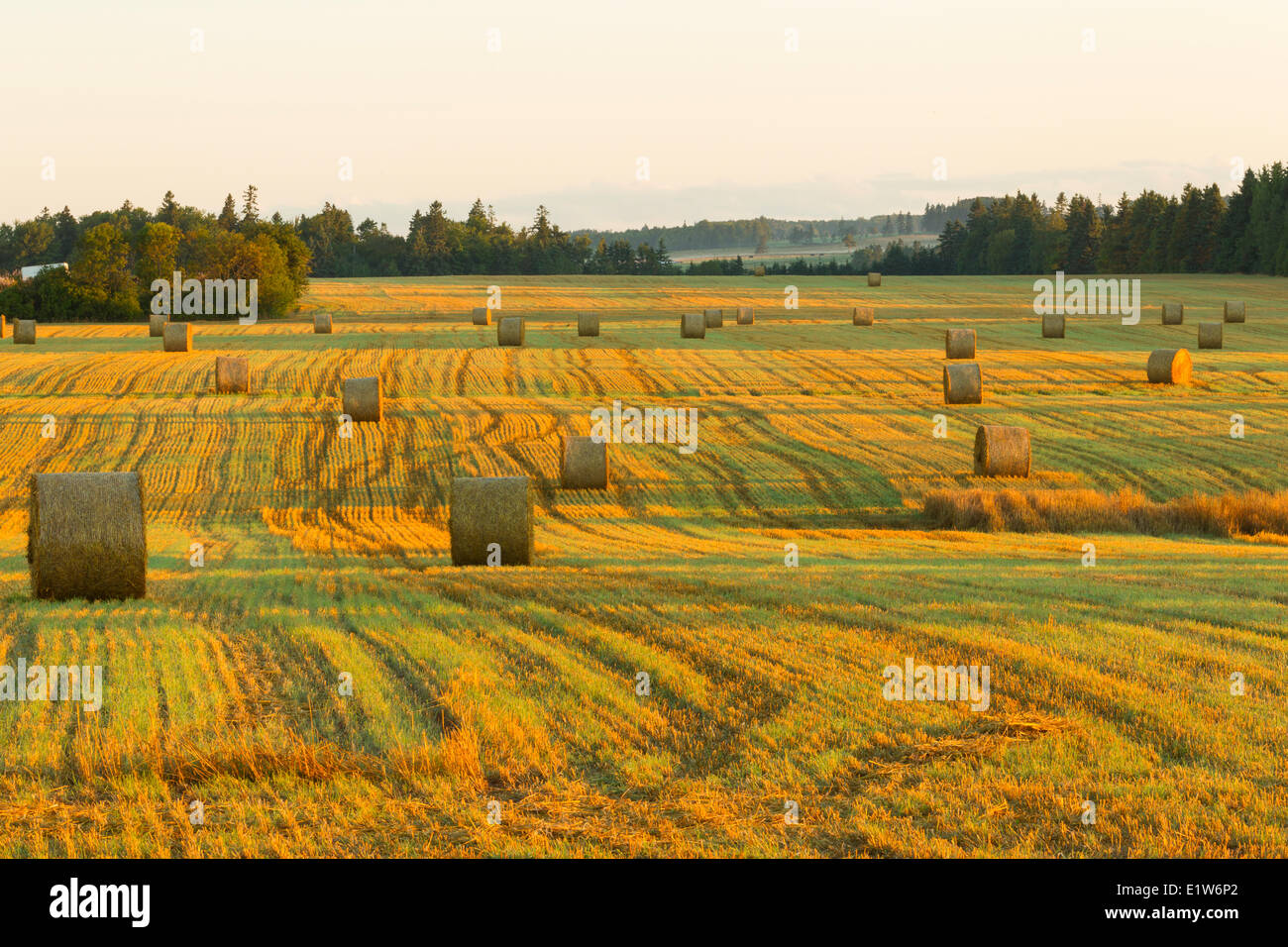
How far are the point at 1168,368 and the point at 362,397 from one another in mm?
22865

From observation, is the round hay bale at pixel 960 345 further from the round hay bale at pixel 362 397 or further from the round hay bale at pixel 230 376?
the round hay bale at pixel 230 376

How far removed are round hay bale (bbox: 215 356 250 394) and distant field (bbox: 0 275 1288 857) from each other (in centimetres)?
715

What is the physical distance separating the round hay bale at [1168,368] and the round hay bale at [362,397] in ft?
73.0

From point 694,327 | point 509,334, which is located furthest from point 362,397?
point 694,327

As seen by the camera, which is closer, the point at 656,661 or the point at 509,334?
the point at 656,661

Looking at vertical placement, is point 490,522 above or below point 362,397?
below

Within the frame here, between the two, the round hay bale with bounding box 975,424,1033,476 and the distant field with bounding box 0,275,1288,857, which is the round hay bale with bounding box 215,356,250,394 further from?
the round hay bale with bounding box 975,424,1033,476

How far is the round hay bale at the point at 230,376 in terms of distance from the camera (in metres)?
39.4

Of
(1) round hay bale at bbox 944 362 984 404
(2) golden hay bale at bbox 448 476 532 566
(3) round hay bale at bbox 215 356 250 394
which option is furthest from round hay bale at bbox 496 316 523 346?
(2) golden hay bale at bbox 448 476 532 566

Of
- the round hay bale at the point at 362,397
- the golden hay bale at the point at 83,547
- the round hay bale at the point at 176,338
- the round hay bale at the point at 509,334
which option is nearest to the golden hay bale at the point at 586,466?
the round hay bale at the point at 362,397

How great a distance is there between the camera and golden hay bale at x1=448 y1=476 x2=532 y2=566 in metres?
18.3

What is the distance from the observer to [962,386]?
36.9m

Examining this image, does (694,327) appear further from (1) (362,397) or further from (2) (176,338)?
(1) (362,397)
